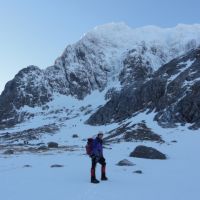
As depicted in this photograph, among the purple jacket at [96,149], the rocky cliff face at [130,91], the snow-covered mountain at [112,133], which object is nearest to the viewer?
the snow-covered mountain at [112,133]

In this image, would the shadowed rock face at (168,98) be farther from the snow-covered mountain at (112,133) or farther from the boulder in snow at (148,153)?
the boulder in snow at (148,153)

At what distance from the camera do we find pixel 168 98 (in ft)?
266

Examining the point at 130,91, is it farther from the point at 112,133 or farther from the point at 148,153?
the point at 148,153

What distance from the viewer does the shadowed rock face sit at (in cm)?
7081

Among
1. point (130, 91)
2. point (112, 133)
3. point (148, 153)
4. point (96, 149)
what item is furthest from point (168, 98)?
point (96, 149)

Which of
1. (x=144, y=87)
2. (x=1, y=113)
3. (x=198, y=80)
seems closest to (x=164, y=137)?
(x=198, y=80)

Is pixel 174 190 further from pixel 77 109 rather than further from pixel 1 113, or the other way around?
pixel 1 113

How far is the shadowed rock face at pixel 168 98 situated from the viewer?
2788 inches

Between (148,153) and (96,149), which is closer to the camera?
(96,149)

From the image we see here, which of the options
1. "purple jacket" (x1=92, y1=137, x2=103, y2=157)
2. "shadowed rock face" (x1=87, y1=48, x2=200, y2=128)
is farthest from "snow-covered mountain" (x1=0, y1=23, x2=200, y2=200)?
"purple jacket" (x1=92, y1=137, x2=103, y2=157)

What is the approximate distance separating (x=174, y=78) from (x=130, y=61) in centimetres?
10467

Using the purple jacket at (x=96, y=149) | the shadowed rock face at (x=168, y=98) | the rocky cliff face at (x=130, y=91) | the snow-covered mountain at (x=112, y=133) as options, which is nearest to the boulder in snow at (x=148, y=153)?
the snow-covered mountain at (x=112, y=133)

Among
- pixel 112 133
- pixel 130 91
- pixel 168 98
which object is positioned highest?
pixel 130 91

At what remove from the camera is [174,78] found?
307 feet
